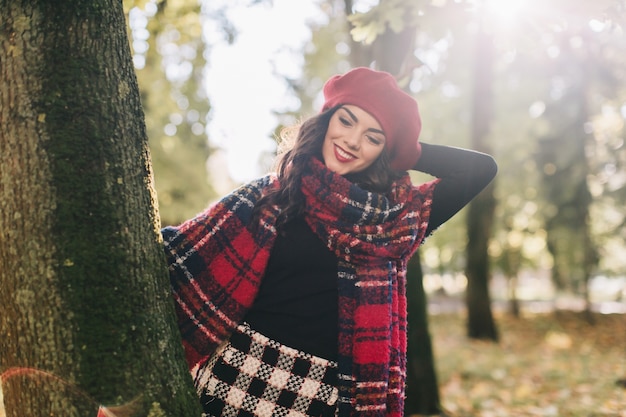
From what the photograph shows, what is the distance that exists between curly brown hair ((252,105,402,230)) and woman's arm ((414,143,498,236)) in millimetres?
221

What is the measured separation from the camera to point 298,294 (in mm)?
2117

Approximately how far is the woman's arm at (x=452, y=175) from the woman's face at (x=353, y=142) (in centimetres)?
33

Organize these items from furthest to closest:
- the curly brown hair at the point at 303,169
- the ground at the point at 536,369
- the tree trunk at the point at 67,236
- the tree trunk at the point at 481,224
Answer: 1. the tree trunk at the point at 481,224
2. the ground at the point at 536,369
3. the curly brown hair at the point at 303,169
4. the tree trunk at the point at 67,236

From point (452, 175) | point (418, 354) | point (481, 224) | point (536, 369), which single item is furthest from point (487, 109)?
point (452, 175)

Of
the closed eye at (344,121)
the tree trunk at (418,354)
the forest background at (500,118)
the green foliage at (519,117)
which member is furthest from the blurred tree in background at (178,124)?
the closed eye at (344,121)

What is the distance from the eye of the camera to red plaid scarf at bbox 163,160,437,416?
2049mm

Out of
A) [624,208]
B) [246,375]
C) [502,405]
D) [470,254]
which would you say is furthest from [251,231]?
[624,208]

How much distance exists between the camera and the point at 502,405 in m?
5.96

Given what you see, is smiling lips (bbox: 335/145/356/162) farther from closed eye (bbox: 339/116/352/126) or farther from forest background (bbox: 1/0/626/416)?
forest background (bbox: 1/0/626/416)

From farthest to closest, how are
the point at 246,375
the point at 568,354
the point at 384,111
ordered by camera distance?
Result: 1. the point at 568,354
2. the point at 384,111
3. the point at 246,375

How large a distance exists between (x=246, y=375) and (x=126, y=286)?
71cm

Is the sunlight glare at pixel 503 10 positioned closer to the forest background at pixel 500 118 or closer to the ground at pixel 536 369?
the forest background at pixel 500 118

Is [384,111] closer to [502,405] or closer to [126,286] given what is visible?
[126,286]

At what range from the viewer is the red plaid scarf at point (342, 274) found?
2.05m
